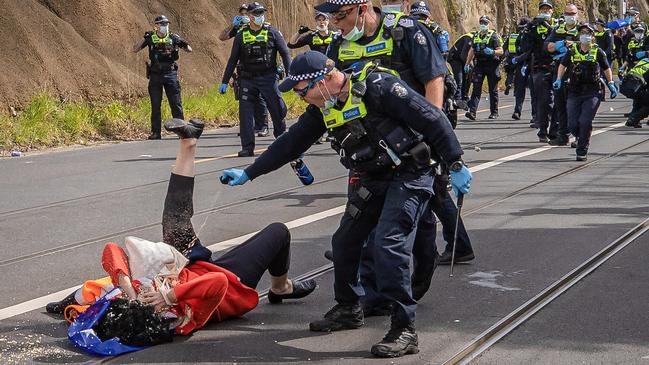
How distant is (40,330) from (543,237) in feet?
14.5

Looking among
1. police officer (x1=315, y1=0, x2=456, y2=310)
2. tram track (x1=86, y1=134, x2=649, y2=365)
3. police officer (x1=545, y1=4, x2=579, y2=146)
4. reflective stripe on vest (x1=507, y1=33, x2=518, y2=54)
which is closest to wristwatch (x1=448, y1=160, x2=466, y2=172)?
police officer (x1=315, y1=0, x2=456, y2=310)

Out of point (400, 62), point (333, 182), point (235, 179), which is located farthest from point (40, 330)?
point (333, 182)

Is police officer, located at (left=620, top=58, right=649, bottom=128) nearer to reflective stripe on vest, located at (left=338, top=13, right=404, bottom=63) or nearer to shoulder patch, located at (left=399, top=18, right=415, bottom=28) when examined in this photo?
shoulder patch, located at (left=399, top=18, right=415, bottom=28)

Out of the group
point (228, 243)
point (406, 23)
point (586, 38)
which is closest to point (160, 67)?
point (586, 38)

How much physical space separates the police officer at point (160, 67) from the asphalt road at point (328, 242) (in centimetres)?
230

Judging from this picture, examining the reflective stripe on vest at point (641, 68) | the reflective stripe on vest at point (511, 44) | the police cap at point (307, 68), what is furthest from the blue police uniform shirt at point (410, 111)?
the reflective stripe on vest at point (511, 44)

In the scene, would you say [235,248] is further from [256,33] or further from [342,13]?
[256,33]

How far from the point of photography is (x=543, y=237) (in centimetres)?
944

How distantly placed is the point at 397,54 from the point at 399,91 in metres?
1.32

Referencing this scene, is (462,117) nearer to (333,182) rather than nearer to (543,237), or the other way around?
(333,182)

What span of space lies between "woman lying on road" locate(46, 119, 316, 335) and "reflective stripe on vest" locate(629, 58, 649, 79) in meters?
11.5

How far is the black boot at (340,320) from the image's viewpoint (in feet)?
21.5

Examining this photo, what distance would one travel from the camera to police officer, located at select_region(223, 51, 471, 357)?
602cm

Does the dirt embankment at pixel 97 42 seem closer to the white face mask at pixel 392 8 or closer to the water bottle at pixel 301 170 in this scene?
the white face mask at pixel 392 8
